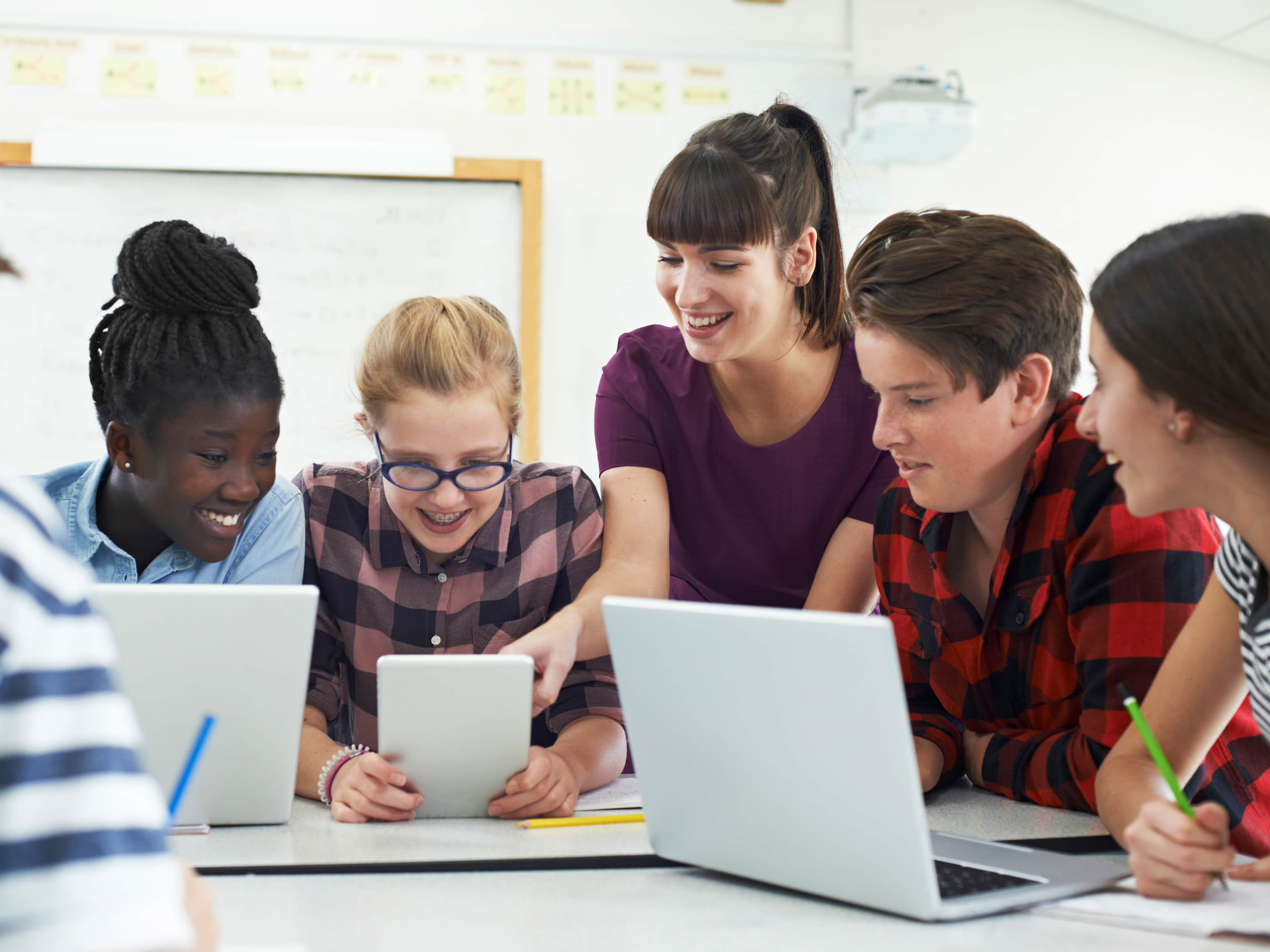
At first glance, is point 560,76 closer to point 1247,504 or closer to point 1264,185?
point 1264,185

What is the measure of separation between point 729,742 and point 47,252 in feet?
8.54

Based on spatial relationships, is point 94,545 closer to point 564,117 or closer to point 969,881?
point 969,881

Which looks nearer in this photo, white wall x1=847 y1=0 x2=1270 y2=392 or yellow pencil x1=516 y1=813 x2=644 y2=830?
yellow pencil x1=516 y1=813 x2=644 y2=830

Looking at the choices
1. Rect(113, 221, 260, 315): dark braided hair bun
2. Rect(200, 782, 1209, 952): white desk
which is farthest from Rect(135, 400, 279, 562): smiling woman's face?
Rect(200, 782, 1209, 952): white desk

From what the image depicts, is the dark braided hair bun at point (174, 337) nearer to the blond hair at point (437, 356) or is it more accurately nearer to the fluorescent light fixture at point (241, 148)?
the blond hair at point (437, 356)

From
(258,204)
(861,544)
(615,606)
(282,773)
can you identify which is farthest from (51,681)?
(258,204)

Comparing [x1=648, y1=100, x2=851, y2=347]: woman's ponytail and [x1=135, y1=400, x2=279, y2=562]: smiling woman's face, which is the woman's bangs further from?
[x1=135, y1=400, x2=279, y2=562]: smiling woman's face

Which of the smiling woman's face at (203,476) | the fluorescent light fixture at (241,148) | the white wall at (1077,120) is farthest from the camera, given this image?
the white wall at (1077,120)

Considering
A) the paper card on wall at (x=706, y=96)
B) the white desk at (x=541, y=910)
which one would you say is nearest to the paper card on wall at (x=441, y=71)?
the paper card on wall at (x=706, y=96)

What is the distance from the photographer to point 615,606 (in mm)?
937

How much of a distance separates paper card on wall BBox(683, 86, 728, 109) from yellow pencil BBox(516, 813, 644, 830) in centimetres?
235

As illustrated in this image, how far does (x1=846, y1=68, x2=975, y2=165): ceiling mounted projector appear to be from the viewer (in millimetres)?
2928

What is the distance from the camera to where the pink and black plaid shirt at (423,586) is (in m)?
1.51

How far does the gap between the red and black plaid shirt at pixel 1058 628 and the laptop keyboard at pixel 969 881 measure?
1.00 feet
